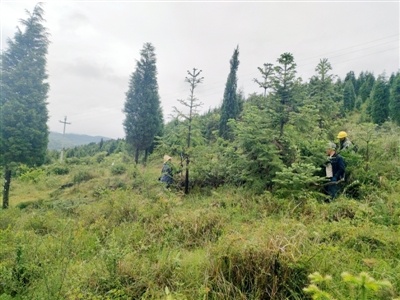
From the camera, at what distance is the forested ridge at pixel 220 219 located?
3.02 meters

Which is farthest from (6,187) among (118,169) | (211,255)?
(211,255)

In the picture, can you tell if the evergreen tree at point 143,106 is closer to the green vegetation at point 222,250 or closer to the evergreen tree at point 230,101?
the evergreen tree at point 230,101

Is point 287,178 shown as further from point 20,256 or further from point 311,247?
point 20,256

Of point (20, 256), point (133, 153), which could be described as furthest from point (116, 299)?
point (133, 153)

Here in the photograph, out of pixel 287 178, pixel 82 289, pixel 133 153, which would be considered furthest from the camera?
pixel 133 153

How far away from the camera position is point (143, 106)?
2273 centimetres

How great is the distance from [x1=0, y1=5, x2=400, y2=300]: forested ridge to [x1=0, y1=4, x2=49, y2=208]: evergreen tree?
59 mm

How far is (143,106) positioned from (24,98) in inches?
411

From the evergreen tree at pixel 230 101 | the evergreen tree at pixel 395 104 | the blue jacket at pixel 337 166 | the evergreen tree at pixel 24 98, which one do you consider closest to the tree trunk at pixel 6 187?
the evergreen tree at pixel 24 98

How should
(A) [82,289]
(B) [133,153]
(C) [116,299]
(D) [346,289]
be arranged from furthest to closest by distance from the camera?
(B) [133,153] → (A) [82,289] → (C) [116,299] → (D) [346,289]

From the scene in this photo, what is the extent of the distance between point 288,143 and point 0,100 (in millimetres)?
14181

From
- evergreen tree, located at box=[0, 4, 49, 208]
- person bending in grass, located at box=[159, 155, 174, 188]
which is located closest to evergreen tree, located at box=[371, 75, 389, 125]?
person bending in grass, located at box=[159, 155, 174, 188]

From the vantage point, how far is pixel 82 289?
3.23 m

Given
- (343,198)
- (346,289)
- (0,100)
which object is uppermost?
(0,100)
